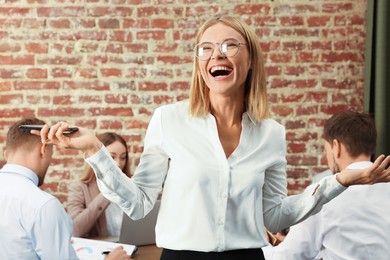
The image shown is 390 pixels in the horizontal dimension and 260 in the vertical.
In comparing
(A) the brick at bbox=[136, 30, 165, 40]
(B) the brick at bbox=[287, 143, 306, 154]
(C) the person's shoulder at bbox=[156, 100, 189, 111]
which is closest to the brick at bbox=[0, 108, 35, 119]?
(A) the brick at bbox=[136, 30, 165, 40]

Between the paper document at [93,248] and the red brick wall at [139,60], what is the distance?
1.21m

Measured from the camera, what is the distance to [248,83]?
179 cm

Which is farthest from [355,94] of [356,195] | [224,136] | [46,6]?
[224,136]

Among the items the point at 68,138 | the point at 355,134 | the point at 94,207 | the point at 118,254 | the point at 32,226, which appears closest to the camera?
the point at 68,138

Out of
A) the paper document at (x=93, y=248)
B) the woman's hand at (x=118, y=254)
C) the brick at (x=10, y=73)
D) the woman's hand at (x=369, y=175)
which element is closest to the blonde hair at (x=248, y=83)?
the woman's hand at (x=369, y=175)

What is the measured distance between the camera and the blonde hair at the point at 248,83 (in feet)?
5.57

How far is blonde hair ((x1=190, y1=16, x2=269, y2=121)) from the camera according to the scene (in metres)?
1.70

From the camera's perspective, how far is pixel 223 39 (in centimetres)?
166

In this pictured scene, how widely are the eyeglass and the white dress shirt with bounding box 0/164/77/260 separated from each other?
832 millimetres

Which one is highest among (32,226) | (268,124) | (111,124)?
→ (268,124)

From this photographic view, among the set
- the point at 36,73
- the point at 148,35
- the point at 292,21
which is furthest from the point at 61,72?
the point at 292,21

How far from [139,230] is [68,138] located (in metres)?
1.50

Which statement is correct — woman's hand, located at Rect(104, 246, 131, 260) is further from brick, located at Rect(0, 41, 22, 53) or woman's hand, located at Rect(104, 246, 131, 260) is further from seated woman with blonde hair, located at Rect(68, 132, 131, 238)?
brick, located at Rect(0, 41, 22, 53)

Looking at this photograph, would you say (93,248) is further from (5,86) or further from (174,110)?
(5,86)
